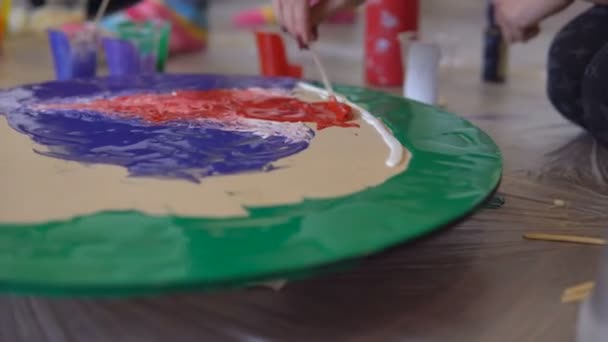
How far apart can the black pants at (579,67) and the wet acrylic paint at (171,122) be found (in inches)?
19.4

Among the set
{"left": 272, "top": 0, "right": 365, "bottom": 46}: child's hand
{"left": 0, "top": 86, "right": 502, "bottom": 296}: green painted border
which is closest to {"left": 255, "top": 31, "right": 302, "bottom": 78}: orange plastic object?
{"left": 272, "top": 0, "right": 365, "bottom": 46}: child's hand

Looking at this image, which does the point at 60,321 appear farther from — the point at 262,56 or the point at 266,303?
the point at 262,56

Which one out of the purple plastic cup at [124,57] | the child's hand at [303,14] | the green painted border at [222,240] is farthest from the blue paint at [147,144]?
the purple plastic cup at [124,57]

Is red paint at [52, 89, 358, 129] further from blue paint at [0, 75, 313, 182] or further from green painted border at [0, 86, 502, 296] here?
green painted border at [0, 86, 502, 296]

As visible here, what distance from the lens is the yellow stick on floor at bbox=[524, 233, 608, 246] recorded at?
0.89 metres

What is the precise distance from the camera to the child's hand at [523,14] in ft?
3.48

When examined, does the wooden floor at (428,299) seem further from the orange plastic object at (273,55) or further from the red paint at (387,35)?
the red paint at (387,35)

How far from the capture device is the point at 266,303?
2.41 feet

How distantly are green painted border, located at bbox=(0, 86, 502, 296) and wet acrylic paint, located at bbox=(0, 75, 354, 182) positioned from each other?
14cm

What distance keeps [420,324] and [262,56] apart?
104 centimetres

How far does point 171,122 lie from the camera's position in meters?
0.96

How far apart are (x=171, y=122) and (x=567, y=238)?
57 centimetres

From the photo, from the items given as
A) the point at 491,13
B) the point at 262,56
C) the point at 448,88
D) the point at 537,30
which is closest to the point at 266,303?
the point at 537,30

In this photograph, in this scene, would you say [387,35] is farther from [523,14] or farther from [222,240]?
[222,240]
